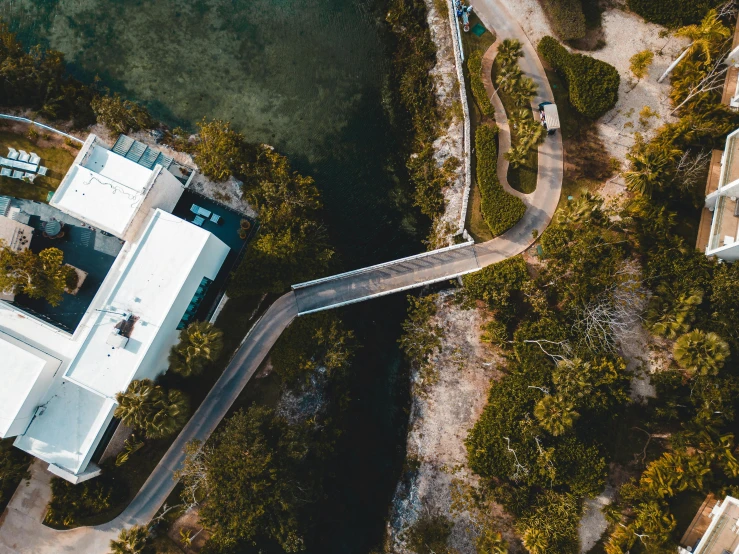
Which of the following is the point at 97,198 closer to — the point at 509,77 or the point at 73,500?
the point at 73,500

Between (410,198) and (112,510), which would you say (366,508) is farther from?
(410,198)

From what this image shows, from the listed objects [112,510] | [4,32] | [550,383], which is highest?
[4,32]

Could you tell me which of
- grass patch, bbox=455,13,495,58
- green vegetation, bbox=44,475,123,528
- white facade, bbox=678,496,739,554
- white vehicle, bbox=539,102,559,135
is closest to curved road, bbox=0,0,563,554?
grass patch, bbox=455,13,495,58

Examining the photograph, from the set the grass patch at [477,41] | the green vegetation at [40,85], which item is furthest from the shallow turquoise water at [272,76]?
the grass patch at [477,41]

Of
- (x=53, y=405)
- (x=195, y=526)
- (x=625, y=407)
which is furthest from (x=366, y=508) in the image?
(x=53, y=405)

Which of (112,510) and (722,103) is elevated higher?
(722,103)

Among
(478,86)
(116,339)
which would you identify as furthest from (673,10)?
(116,339)
